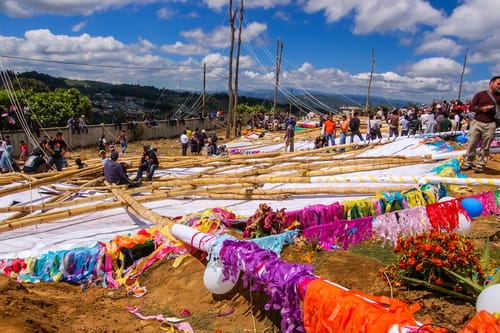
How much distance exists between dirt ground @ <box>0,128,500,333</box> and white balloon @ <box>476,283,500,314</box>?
0.85 feet

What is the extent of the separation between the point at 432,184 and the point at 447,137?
710cm

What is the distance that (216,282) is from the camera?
359cm

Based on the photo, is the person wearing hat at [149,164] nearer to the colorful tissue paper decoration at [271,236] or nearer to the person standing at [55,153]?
the person standing at [55,153]

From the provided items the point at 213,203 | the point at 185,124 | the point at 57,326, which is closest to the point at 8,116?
the point at 185,124

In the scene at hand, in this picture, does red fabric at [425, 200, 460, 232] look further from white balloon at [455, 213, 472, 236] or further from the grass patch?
the grass patch

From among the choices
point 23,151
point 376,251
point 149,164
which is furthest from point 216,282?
point 23,151

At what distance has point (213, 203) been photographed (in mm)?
7410

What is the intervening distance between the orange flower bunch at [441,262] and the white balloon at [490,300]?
1.03 ft

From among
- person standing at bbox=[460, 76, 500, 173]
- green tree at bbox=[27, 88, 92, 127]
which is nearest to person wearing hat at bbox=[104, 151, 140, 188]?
person standing at bbox=[460, 76, 500, 173]

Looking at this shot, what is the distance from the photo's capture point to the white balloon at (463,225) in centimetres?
452

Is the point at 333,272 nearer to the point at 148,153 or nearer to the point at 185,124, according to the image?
the point at 148,153

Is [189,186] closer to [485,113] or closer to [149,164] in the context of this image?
[149,164]

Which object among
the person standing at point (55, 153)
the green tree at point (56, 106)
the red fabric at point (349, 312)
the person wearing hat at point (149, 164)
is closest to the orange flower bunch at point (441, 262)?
the red fabric at point (349, 312)

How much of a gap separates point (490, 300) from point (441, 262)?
454 millimetres
